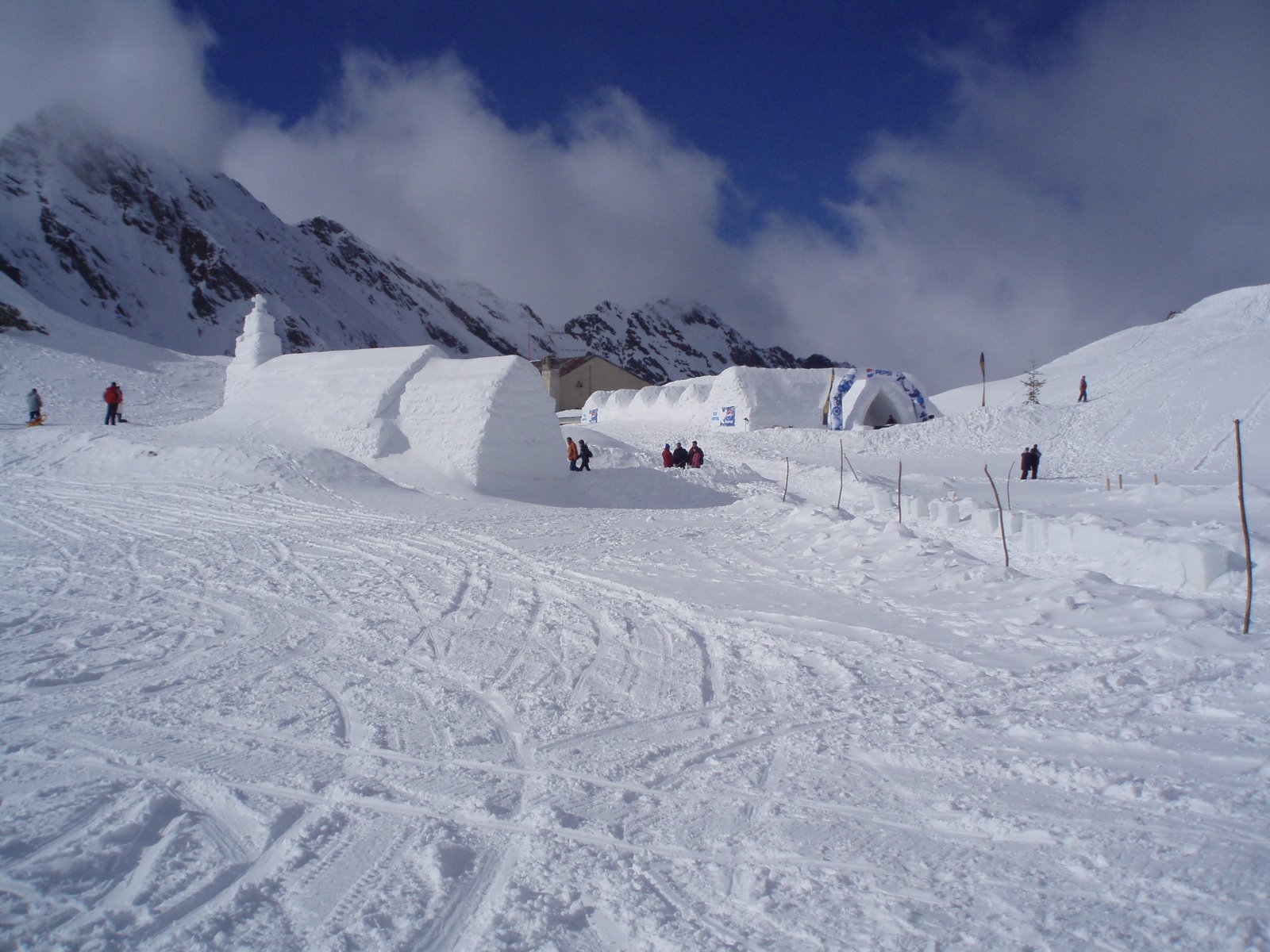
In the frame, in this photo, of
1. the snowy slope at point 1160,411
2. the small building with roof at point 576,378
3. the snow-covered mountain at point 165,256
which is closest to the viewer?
the snowy slope at point 1160,411

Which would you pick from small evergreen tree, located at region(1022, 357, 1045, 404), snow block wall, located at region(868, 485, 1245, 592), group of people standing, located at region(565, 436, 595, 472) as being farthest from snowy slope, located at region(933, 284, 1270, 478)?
group of people standing, located at region(565, 436, 595, 472)

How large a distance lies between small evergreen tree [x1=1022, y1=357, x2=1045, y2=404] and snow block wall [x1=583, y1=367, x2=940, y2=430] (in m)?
5.89

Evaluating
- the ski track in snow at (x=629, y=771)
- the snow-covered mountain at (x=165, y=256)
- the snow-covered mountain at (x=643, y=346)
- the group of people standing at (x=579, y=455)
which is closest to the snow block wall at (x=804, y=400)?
the group of people standing at (x=579, y=455)

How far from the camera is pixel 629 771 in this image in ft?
10.5

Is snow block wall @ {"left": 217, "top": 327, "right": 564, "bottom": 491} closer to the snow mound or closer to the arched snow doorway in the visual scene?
the snow mound

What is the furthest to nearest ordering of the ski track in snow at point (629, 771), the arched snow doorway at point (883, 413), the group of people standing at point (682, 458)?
the arched snow doorway at point (883, 413), the group of people standing at point (682, 458), the ski track in snow at point (629, 771)

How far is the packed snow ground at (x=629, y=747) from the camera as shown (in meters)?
2.29

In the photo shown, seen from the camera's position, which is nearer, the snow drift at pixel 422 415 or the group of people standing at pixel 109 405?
the snow drift at pixel 422 415

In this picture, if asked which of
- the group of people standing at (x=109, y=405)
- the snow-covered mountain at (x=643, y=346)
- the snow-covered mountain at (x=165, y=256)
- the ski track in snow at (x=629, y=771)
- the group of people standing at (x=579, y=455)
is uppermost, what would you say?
the snow-covered mountain at (x=643, y=346)

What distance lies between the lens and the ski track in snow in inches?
89.6

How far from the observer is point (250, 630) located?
5.18m

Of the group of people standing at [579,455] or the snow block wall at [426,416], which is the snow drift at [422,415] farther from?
the group of people standing at [579,455]

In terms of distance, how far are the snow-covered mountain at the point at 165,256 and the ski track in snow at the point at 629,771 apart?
53.1m

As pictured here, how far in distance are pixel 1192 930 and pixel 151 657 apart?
520 cm
